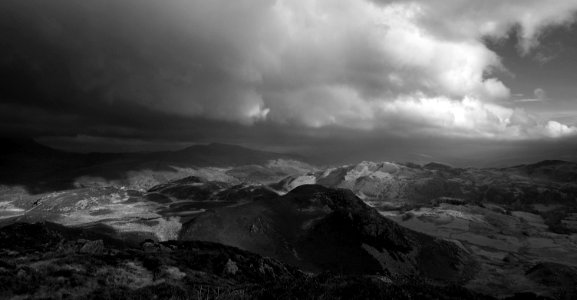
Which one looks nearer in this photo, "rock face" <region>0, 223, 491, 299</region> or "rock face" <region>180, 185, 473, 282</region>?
"rock face" <region>0, 223, 491, 299</region>

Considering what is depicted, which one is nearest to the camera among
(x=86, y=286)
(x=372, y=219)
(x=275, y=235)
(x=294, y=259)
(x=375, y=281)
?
(x=375, y=281)

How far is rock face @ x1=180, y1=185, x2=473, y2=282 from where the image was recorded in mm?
158250

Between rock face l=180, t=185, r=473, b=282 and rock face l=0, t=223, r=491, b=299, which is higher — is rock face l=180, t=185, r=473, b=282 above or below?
below

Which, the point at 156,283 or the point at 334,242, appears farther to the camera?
the point at 334,242

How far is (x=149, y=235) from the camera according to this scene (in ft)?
→ 592

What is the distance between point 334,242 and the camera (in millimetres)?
Result: 173375

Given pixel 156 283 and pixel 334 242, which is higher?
pixel 156 283

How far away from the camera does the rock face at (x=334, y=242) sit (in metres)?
158

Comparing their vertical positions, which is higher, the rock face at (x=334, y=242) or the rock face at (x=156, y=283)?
the rock face at (x=156, y=283)

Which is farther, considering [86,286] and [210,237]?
[210,237]

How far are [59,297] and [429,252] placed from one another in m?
186

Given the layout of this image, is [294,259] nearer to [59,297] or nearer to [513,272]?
[513,272]

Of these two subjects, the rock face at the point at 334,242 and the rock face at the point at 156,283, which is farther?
the rock face at the point at 334,242

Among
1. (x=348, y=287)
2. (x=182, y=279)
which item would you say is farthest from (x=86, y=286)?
(x=348, y=287)
